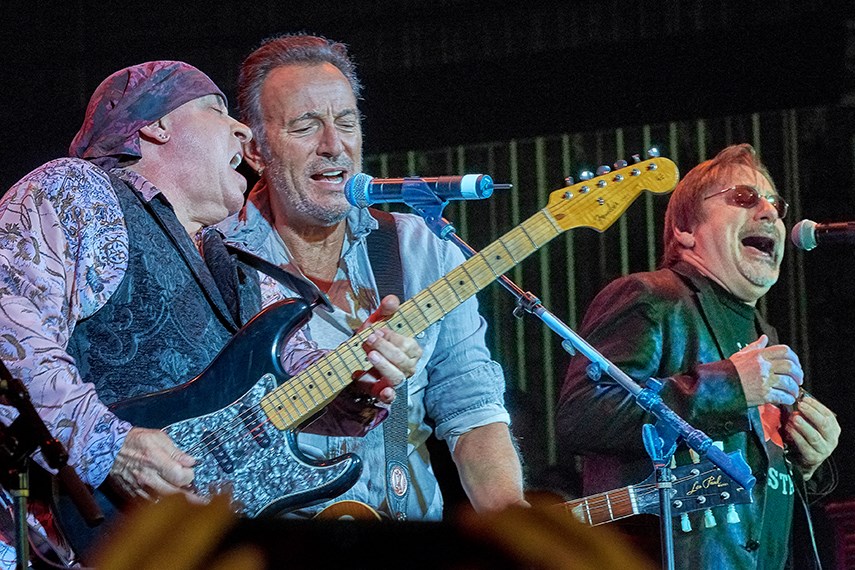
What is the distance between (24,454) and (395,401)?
157cm

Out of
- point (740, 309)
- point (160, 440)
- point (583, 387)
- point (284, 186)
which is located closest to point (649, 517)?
point (583, 387)

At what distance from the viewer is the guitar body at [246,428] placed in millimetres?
2834

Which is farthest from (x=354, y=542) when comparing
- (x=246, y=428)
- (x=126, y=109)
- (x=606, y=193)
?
(x=606, y=193)

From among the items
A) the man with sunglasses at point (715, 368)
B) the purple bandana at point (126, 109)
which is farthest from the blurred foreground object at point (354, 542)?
the man with sunglasses at point (715, 368)

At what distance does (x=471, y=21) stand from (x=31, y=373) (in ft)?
8.06

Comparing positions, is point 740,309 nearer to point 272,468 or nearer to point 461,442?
point 461,442

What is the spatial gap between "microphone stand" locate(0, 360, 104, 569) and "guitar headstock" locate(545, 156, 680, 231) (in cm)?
160

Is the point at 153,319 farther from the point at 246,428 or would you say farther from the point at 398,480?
the point at 398,480

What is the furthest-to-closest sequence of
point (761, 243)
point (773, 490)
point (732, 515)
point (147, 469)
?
point (761, 243) < point (773, 490) < point (732, 515) < point (147, 469)

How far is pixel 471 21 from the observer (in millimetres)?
4660

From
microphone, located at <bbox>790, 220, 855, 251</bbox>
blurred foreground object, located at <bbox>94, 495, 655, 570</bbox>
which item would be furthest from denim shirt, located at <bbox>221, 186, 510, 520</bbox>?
blurred foreground object, located at <bbox>94, 495, 655, 570</bbox>

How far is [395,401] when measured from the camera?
12.0 feet

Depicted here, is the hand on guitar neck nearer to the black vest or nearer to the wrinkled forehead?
the black vest

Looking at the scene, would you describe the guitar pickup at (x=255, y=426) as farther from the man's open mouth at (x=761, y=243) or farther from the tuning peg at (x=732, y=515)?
the man's open mouth at (x=761, y=243)
